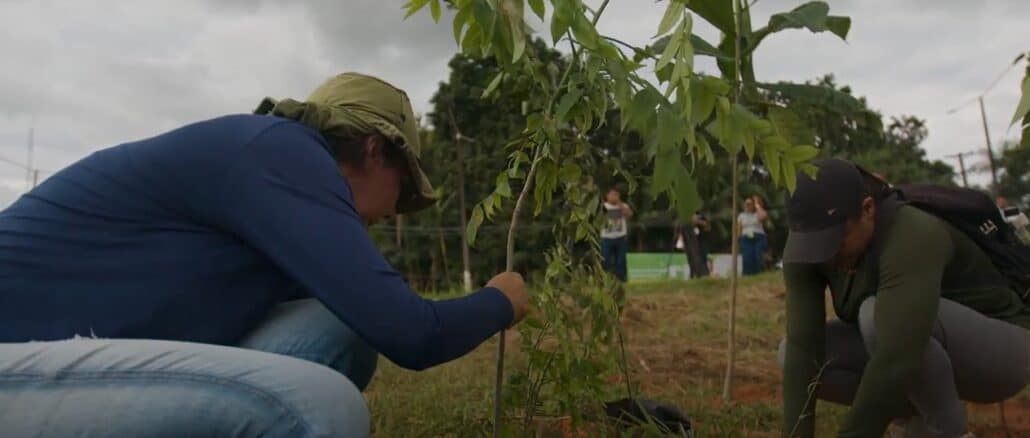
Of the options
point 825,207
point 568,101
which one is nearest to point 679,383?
point 825,207

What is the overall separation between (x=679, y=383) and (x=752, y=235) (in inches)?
294

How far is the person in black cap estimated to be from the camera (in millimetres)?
2000

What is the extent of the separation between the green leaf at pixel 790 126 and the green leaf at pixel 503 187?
0.83 m

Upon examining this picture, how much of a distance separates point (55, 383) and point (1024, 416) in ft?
9.62

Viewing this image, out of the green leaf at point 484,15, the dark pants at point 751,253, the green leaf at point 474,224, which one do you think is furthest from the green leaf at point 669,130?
the dark pants at point 751,253

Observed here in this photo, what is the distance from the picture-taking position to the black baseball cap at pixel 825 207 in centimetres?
209

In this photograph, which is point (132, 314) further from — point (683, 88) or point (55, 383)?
point (683, 88)

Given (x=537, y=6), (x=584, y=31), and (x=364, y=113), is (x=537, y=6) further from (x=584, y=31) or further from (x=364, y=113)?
(x=364, y=113)

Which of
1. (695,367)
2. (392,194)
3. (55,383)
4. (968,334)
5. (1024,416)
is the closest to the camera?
(55,383)

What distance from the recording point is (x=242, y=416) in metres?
1.20

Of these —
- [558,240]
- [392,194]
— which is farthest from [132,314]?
[558,240]

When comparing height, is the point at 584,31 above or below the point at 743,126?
above

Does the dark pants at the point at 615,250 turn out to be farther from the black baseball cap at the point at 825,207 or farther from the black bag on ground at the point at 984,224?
the black baseball cap at the point at 825,207

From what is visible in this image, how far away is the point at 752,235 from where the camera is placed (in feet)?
35.2
